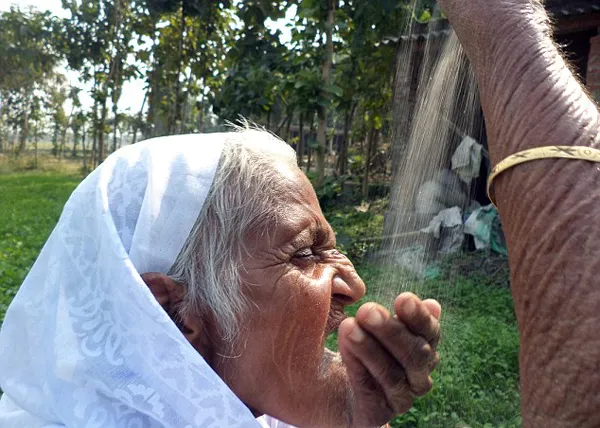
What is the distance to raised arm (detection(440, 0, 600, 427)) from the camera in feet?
2.71

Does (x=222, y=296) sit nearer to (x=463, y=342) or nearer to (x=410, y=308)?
(x=410, y=308)

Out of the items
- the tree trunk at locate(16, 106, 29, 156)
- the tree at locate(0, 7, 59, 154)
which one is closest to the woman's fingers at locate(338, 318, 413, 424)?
the tree at locate(0, 7, 59, 154)

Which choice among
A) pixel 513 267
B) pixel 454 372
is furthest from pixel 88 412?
pixel 454 372

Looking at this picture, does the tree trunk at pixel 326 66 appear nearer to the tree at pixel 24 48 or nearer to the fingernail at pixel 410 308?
the fingernail at pixel 410 308

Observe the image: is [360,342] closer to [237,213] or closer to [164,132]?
[237,213]

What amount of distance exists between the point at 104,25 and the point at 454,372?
61.0 feet

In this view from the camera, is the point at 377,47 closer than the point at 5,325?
No

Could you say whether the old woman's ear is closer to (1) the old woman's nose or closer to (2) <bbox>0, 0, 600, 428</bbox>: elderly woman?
(2) <bbox>0, 0, 600, 428</bbox>: elderly woman

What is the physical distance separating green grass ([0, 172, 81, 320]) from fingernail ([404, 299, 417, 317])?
3713mm

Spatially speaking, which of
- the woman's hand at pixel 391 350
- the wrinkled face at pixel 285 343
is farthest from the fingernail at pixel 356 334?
the wrinkled face at pixel 285 343

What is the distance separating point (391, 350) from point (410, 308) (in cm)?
10

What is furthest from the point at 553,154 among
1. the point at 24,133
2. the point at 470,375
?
the point at 24,133

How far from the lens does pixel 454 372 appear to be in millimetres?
3959

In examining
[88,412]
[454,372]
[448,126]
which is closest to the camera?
[88,412]
